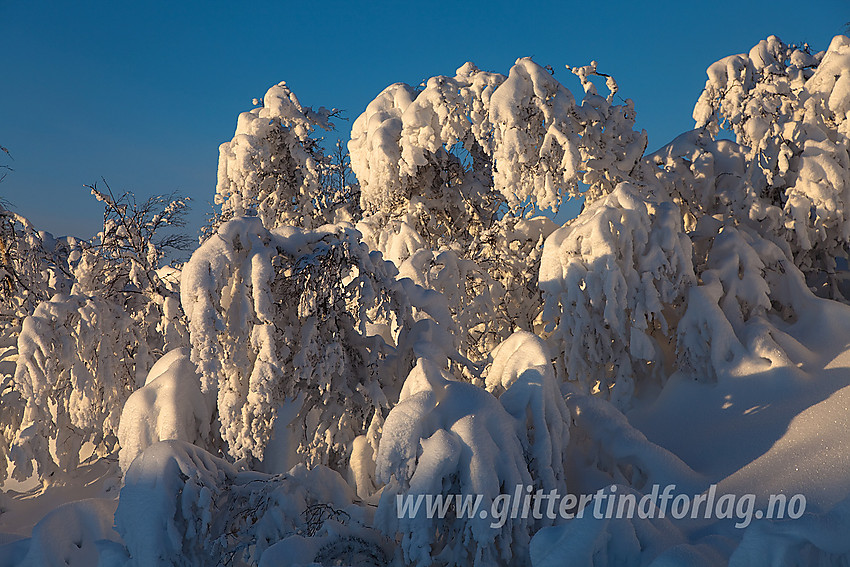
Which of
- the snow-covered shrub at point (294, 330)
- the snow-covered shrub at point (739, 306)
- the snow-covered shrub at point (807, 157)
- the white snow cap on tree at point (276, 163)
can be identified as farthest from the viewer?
the white snow cap on tree at point (276, 163)

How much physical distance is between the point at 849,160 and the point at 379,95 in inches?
322

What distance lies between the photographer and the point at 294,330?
6.98m

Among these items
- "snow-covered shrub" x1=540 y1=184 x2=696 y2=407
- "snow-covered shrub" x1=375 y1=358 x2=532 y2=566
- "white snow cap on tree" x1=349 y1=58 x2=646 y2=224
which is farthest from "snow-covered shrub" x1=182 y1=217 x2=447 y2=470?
"white snow cap on tree" x1=349 y1=58 x2=646 y2=224

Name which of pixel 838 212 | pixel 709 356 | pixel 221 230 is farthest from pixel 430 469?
pixel 838 212

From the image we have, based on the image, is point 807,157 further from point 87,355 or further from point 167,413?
point 87,355

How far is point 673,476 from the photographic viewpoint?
599 cm

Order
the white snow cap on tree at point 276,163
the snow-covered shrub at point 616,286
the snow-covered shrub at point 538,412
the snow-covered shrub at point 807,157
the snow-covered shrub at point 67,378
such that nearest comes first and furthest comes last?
1. the snow-covered shrub at point 538,412
2. the snow-covered shrub at point 616,286
3. the snow-covered shrub at point 67,378
4. the snow-covered shrub at point 807,157
5. the white snow cap on tree at point 276,163

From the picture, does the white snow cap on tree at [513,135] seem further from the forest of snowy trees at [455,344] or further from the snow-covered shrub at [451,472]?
the snow-covered shrub at [451,472]

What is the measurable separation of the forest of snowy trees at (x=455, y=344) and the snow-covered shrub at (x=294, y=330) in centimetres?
3

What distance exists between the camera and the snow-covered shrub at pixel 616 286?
27.2ft

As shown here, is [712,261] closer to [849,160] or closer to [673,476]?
[849,160]

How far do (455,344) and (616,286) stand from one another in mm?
2288

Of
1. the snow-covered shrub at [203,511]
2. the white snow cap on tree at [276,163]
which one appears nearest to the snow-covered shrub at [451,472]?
the snow-covered shrub at [203,511]

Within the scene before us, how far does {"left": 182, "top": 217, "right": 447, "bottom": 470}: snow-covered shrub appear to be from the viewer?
6.18 metres
